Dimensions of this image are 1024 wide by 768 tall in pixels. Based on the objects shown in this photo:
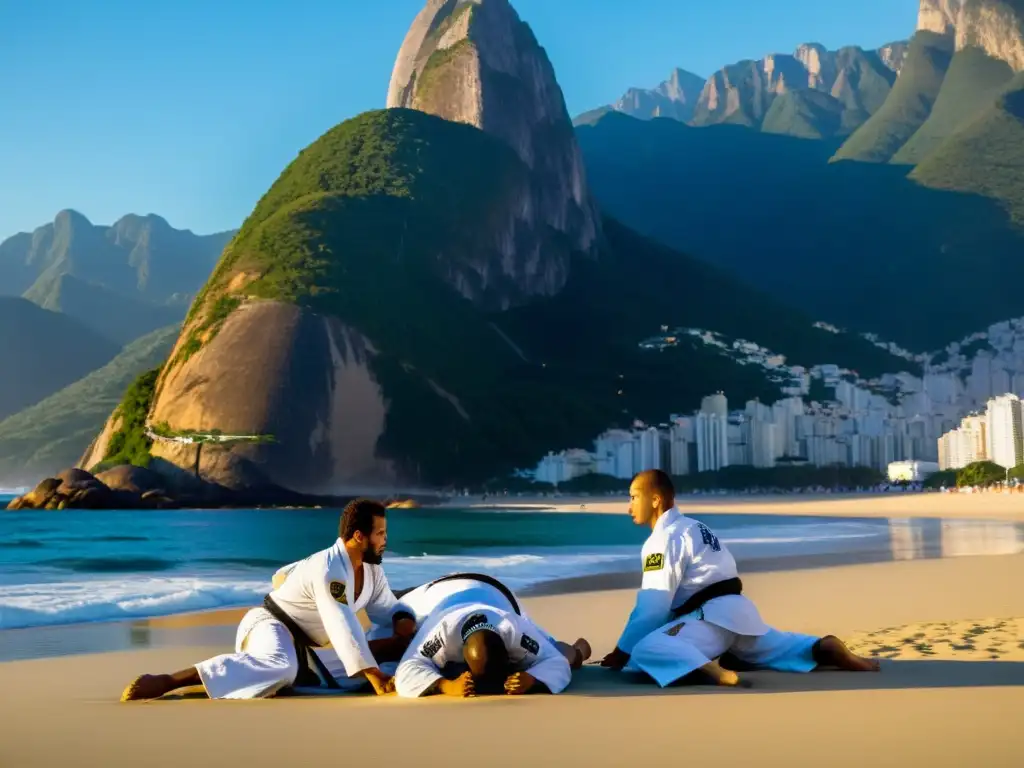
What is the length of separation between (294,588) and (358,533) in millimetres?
563

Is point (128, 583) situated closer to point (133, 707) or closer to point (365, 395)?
point (133, 707)

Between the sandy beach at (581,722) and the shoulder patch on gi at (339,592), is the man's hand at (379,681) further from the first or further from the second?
the shoulder patch on gi at (339,592)

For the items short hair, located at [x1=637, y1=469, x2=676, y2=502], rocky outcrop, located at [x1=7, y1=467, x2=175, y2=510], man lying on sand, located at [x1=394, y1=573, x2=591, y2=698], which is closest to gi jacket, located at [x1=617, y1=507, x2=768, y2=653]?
short hair, located at [x1=637, y1=469, x2=676, y2=502]

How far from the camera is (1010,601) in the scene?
14.1m

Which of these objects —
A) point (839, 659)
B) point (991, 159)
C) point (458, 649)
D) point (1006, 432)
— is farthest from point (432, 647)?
point (991, 159)

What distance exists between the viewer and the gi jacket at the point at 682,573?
764cm

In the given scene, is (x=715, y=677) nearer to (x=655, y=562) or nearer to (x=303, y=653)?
(x=655, y=562)

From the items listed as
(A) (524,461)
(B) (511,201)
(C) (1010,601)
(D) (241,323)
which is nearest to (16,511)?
(D) (241,323)

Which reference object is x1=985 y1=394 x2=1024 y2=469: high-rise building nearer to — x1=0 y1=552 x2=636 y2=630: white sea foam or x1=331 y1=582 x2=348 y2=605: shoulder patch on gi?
x1=0 y1=552 x2=636 y2=630: white sea foam

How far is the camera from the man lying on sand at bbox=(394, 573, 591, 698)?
7.13 metres

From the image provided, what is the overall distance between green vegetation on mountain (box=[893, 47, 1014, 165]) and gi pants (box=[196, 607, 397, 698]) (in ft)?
635

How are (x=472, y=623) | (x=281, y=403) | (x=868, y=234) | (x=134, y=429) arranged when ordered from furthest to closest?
(x=868, y=234) → (x=134, y=429) → (x=281, y=403) → (x=472, y=623)

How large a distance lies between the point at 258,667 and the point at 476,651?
4.44 ft

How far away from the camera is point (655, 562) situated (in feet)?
25.2
